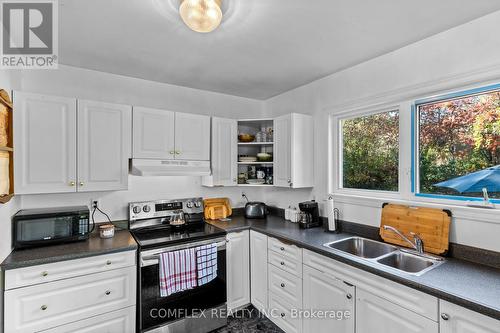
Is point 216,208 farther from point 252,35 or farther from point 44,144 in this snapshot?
point 252,35

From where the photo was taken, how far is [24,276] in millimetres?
1655

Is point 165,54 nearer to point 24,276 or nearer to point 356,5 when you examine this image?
point 356,5

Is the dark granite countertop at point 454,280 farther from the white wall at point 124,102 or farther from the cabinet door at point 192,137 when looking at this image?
the white wall at point 124,102

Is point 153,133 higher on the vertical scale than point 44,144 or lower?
higher

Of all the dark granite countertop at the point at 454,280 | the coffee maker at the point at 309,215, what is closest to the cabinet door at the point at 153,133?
the coffee maker at the point at 309,215

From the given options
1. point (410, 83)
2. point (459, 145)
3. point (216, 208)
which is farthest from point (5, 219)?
point (459, 145)

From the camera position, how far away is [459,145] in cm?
181

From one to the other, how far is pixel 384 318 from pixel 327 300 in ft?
1.43

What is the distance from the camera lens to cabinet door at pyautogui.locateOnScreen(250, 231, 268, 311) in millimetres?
2479

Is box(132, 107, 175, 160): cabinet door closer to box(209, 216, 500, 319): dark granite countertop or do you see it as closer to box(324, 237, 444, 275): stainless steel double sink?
box(209, 216, 500, 319): dark granite countertop

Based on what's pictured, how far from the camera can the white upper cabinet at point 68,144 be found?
1916 millimetres

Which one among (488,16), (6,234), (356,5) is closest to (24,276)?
(6,234)

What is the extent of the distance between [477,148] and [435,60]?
0.66 meters

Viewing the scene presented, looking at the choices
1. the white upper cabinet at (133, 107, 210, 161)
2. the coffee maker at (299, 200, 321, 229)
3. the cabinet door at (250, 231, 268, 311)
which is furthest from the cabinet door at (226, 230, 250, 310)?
the white upper cabinet at (133, 107, 210, 161)
